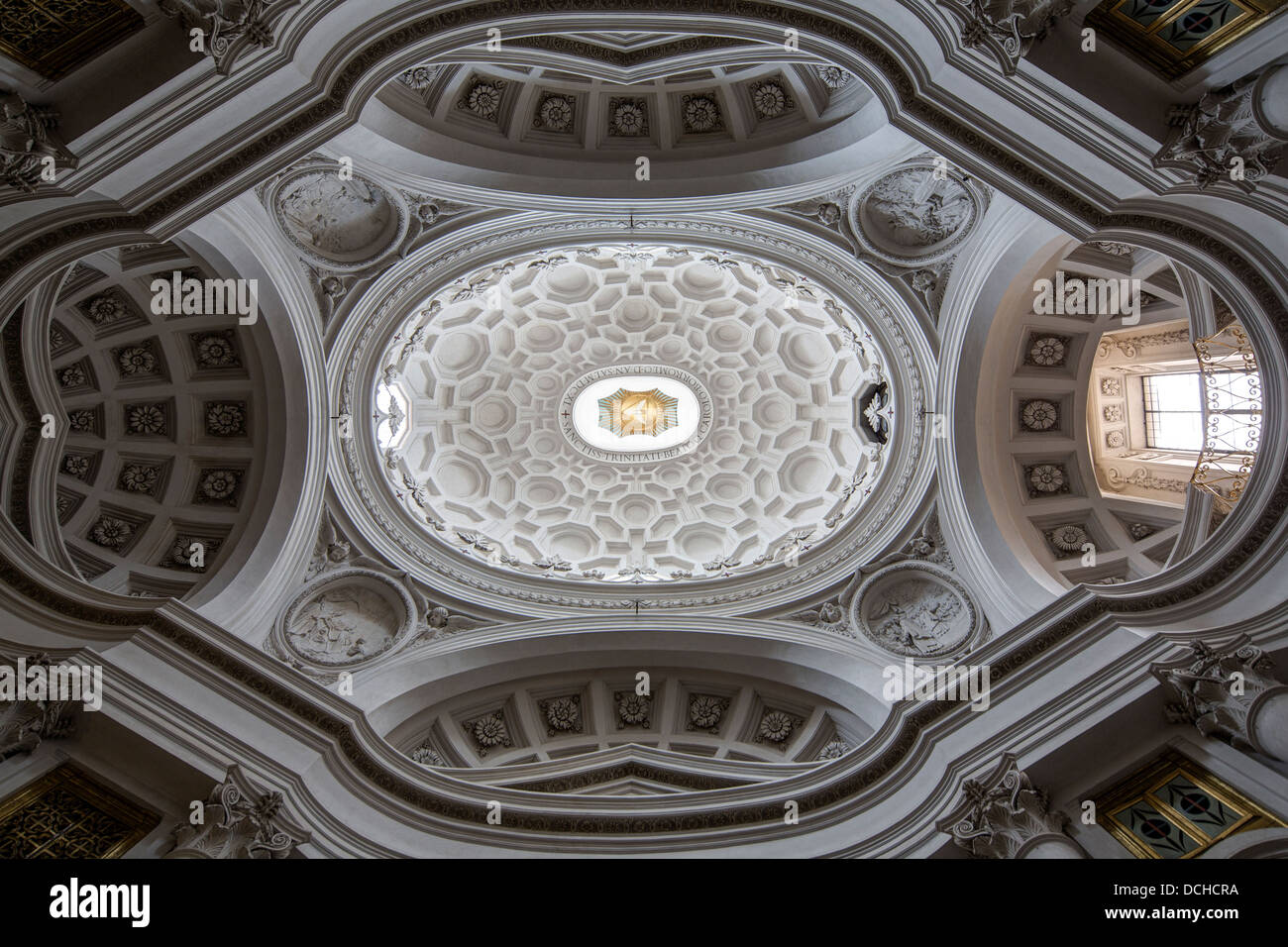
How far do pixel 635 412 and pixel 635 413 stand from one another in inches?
1.8

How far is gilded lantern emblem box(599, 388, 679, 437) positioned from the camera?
27.3 m

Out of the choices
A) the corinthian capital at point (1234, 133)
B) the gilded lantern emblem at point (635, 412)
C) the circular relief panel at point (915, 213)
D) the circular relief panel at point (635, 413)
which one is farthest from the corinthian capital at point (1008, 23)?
the gilded lantern emblem at point (635, 412)

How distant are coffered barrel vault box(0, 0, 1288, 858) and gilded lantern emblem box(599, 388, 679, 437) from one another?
1.77m

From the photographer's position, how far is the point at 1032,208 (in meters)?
12.3

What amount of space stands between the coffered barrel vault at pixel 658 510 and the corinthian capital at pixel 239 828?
90 mm

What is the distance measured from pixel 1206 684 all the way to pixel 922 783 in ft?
14.7

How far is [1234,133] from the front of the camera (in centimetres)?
968

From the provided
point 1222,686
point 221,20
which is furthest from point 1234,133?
point 221,20

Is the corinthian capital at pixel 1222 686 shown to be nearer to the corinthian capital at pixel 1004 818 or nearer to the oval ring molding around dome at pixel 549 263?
the corinthian capital at pixel 1004 818

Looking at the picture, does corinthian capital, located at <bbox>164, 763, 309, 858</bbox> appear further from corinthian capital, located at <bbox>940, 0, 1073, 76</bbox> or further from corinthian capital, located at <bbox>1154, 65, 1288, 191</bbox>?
corinthian capital, located at <bbox>1154, 65, 1288, 191</bbox>

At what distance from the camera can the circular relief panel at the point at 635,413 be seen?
26.9 meters

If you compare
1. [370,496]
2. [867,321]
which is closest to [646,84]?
[867,321]
